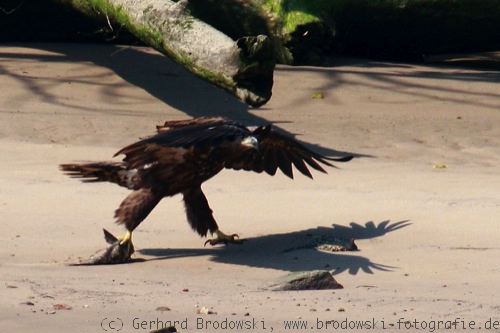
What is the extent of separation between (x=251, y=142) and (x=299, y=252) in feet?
2.38

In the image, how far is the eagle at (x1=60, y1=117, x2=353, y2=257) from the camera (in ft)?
20.7

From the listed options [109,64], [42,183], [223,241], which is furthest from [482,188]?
[109,64]

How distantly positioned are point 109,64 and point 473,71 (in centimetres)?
427

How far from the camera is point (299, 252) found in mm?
6586

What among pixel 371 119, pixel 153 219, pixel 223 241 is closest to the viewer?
pixel 223 241

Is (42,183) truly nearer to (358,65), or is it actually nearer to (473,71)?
(358,65)

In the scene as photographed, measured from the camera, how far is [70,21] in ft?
46.2

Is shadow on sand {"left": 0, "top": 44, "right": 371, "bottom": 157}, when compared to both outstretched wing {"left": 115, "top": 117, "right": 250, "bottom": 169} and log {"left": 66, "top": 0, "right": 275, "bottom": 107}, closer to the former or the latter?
log {"left": 66, "top": 0, "right": 275, "bottom": 107}

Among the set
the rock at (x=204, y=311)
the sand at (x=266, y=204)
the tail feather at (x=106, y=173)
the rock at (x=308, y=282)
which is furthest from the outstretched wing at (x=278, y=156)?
the rock at (x=204, y=311)

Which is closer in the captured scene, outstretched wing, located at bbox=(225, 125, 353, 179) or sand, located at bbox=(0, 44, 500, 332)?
sand, located at bbox=(0, 44, 500, 332)

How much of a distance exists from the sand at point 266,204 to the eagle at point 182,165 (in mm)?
214

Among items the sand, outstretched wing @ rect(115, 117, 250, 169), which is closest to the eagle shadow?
the sand

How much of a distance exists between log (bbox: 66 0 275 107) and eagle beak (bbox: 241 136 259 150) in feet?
9.26

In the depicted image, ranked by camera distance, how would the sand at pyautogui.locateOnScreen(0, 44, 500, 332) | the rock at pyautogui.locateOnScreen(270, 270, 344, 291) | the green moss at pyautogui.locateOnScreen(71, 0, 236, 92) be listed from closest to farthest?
1. the sand at pyautogui.locateOnScreen(0, 44, 500, 332)
2. the rock at pyautogui.locateOnScreen(270, 270, 344, 291)
3. the green moss at pyautogui.locateOnScreen(71, 0, 236, 92)
